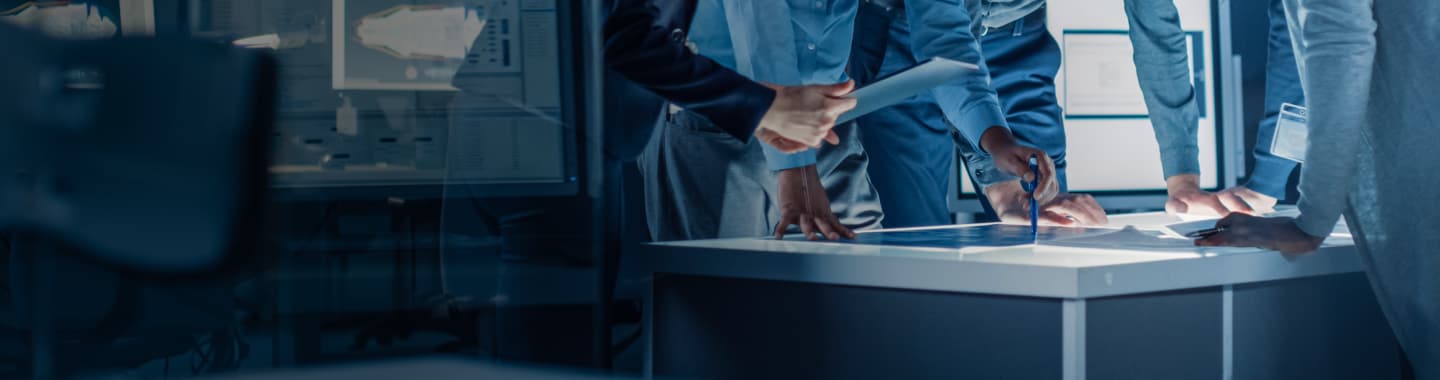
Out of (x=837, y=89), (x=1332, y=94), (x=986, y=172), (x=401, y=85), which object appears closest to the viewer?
(x=1332, y=94)

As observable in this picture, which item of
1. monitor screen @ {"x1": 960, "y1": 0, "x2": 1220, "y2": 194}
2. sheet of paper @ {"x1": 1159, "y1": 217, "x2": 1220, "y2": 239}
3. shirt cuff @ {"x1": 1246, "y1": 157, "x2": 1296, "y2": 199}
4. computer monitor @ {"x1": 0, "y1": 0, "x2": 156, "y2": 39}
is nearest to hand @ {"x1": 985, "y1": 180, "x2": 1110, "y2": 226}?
sheet of paper @ {"x1": 1159, "y1": 217, "x2": 1220, "y2": 239}

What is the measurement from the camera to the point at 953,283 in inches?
33.0

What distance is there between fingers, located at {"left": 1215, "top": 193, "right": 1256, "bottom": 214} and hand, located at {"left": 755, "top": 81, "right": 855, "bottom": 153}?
63 cm

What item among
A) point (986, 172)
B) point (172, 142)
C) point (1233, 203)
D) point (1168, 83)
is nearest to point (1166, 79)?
point (1168, 83)

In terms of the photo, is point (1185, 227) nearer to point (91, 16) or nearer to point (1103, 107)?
point (1103, 107)

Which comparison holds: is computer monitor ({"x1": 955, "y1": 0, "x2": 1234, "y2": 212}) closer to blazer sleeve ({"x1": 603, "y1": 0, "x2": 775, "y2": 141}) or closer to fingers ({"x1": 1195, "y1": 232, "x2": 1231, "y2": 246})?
blazer sleeve ({"x1": 603, "y1": 0, "x2": 775, "y2": 141})

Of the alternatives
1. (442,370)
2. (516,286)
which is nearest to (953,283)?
(442,370)

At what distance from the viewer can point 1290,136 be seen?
1.40m

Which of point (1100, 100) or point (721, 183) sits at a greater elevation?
point (1100, 100)

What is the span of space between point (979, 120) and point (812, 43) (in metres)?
0.26

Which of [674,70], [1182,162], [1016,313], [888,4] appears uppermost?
[888,4]

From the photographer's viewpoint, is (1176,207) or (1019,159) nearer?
(1019,159)

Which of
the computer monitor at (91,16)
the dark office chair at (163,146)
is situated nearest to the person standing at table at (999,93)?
the dark office chair at (163,146)

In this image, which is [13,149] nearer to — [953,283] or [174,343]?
[174,343]
